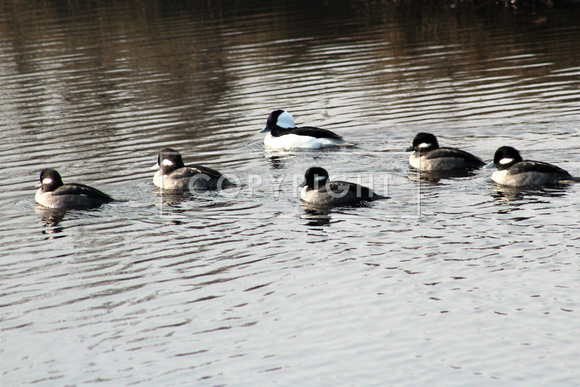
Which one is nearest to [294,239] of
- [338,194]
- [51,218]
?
[338,194]

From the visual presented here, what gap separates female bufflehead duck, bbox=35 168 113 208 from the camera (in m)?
14.2

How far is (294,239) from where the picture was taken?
12.0 metres

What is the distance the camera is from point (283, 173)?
16406mm

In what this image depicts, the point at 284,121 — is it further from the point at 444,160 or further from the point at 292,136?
the point at 444,160

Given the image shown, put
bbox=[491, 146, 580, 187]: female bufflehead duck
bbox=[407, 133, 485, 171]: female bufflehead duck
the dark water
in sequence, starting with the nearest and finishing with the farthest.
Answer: the dark water, bbox=[491, 146, 580, 187]: female bufflehead duck, bbox=[407, 133, 485, 171]: female bufflehead duck

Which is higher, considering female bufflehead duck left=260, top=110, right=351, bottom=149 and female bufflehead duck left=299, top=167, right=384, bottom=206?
female bufflehead duck left=260, top=110, right=351, bottom=149

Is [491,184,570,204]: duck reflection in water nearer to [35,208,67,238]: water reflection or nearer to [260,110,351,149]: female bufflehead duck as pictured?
[260,110,351,149]: female bufflehead duck

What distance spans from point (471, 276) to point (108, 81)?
20.2 m

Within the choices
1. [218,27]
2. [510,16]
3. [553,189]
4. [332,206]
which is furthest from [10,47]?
[553,189]

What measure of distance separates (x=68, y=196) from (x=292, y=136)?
5.99m

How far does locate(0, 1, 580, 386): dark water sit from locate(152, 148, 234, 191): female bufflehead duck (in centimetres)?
32

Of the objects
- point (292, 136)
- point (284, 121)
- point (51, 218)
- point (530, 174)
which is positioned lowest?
point (51, 218)

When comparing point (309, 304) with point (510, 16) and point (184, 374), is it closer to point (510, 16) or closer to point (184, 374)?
point (184, 374)

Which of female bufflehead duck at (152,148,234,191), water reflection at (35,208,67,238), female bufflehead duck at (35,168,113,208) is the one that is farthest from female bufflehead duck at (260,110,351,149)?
water reflection at (35,208,67,238)
